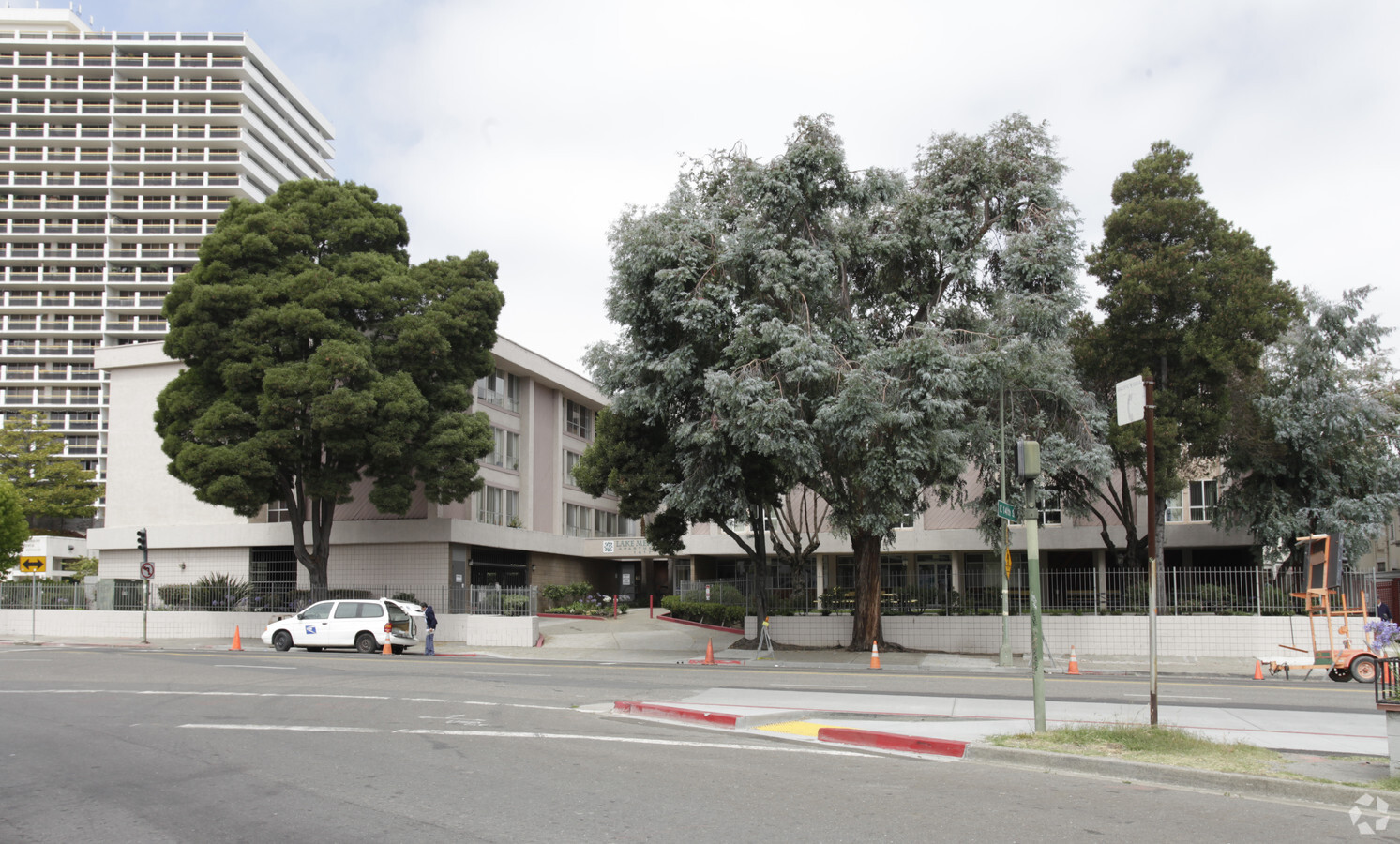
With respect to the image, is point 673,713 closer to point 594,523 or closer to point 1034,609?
point 1034,609

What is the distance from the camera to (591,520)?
54406 millimetres

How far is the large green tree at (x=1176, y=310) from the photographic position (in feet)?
99.8

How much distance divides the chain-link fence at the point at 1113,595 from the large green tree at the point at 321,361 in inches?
520

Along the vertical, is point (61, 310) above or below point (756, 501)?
above

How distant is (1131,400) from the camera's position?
11.0 m

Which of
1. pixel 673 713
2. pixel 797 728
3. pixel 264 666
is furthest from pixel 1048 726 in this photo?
pixel 264 666

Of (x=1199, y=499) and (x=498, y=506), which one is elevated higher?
(x=1199, y=499)

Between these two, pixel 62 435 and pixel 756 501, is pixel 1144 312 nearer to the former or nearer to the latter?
pixel 756 501

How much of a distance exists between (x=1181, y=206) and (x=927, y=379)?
543 inches

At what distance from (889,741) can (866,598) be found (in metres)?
17.6

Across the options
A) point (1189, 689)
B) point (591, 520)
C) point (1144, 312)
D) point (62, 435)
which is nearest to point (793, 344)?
point (1189, 689)

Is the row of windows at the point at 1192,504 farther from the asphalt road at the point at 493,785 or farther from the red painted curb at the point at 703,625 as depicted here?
the asphalt road at the point at 493,785

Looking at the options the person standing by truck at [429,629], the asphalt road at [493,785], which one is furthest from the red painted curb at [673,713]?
the person standing by truck at [429,629]

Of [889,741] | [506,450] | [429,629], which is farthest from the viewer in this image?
[506,450]
